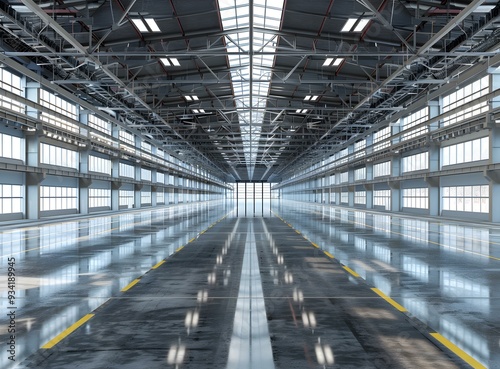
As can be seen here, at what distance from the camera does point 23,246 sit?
20.8 m

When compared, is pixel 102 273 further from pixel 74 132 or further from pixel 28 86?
pixel 74 132

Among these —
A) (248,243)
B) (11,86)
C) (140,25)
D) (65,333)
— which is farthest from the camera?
(11,86)

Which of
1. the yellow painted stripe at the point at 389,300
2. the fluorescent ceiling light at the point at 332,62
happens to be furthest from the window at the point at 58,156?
the yellow painted stripe at the point at 389,300

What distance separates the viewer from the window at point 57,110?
126ft

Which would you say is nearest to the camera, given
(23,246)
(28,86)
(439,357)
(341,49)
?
(439,357)

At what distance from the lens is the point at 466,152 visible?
40.1 m

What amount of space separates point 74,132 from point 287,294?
35.3 metres

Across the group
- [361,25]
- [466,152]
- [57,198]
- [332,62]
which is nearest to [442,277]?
[361,25]

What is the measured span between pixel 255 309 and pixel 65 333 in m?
3.21

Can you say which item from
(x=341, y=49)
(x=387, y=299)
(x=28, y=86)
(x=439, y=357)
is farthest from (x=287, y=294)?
(x=28, y=86)

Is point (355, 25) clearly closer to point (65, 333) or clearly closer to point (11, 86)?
point (11, 86)

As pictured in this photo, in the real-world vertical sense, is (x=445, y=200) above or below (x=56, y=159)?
below

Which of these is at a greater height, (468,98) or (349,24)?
(349,24)

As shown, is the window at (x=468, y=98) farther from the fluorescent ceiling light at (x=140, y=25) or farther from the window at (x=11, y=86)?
the window at (x=11, y=86)
